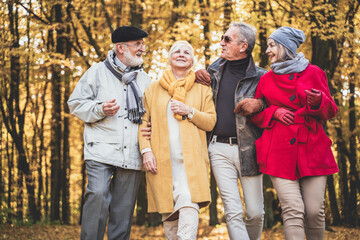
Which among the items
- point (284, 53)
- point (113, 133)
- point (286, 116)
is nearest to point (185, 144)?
point (113, 133)

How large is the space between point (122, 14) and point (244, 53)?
8.64m

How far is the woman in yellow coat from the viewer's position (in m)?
4.65

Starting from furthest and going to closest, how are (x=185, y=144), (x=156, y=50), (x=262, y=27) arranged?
(x=156, y=50) < (x=262, y=27) < (x=185, y=144)

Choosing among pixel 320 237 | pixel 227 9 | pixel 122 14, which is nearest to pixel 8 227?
pixel 122 14

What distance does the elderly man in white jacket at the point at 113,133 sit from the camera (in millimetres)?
4730

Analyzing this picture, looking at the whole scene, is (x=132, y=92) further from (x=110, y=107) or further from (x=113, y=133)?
(x=113, y=133)

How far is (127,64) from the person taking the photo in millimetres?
5215

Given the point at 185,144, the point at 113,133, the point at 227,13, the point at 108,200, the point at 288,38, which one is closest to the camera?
the point at 288,38

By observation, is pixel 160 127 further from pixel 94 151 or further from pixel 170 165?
pixel 94 151

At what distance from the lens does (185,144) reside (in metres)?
4.69

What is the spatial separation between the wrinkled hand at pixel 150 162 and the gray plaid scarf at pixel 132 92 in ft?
1.34

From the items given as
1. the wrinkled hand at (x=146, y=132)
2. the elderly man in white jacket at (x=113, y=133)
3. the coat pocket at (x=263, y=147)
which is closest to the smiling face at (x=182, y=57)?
the elderly man in white jacket at (x=113, y=133)

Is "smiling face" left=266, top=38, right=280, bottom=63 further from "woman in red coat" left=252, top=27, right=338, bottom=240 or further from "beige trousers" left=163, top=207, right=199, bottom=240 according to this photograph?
"beige trousers" left=163, top=207, right=199, bottom=240

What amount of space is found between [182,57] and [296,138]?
1.50 m
